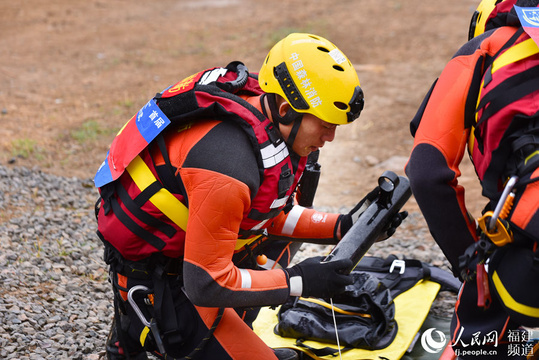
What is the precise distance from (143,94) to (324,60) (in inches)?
300

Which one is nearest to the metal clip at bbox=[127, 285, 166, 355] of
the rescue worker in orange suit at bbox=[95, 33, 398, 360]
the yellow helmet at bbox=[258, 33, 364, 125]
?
the rescue worker in orange suit at bbox=[95, 33, 398, 360]

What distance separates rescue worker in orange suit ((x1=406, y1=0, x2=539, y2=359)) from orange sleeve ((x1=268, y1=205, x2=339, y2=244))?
103 cm

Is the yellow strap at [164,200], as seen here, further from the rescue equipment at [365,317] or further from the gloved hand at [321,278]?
the rescue equipment at [365,317]

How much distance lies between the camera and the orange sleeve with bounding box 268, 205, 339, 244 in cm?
401

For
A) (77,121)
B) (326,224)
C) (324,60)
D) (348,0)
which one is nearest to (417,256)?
(326,224)

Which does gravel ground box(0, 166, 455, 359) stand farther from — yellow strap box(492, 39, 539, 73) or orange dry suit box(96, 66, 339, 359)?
yellow strap box(492, 39, 539, 73)

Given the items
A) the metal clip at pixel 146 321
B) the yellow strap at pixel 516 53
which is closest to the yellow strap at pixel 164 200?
the metal clip at pixel 146 321

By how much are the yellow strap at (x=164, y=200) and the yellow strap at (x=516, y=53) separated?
1.60 m

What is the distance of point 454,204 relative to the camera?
116 inches

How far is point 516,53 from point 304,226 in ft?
5.85

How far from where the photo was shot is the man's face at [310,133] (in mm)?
3113

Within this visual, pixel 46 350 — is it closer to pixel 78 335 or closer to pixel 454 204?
pixel 78 335

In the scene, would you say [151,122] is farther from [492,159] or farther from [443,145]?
[492,159]

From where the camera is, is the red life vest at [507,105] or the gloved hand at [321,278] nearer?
the red life vest at [507,105]
